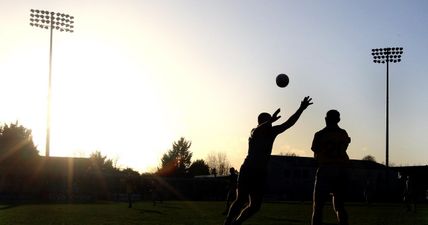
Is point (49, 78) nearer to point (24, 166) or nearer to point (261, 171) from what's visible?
point (24, 166)

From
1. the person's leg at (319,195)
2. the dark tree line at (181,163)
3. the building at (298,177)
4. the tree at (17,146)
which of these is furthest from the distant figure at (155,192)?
the dark tree line at (181,163)

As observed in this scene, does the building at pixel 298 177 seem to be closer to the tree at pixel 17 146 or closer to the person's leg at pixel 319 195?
the tree at pixel 17 146

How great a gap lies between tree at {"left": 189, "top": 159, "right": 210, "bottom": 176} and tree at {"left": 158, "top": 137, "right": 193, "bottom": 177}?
5.27 ft

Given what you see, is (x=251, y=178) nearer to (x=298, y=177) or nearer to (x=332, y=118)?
(x=332, y=118)

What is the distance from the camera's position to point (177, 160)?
388 ft

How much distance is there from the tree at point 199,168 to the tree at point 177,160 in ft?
5.27

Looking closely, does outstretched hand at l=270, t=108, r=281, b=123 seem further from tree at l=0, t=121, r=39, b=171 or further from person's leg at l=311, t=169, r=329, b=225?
tree at l=0, t=121, r=39, b=171

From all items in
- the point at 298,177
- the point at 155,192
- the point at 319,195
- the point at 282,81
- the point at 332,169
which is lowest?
the point at 298,177

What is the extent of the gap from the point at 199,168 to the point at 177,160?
6.41 m

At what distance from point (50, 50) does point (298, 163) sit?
→ 44689 mm

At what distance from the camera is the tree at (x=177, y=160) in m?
112

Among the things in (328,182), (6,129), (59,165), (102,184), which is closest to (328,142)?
(328,182)

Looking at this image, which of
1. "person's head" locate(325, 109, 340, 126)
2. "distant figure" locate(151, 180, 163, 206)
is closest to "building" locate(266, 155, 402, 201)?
"distant figure" locate(151, 180, 163, 206)

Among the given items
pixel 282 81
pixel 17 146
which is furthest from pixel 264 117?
pixel 17 146
